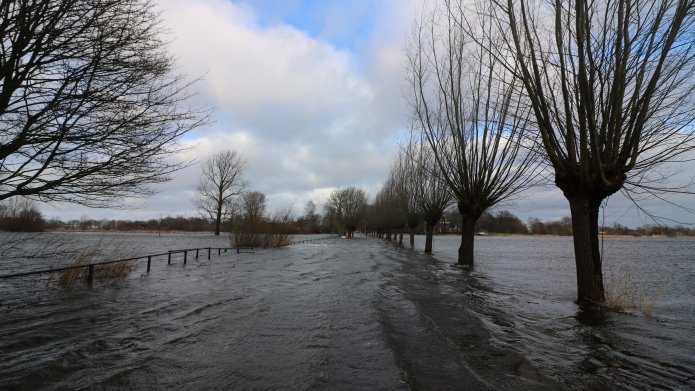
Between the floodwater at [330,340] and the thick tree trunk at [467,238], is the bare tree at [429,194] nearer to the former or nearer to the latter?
the thick tree trunk at [467,238]

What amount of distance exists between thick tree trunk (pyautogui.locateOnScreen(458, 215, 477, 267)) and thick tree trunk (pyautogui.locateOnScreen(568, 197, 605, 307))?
823cm

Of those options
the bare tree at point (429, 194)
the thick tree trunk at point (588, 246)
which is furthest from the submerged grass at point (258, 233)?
the thick tree trunk at point (588, 246)

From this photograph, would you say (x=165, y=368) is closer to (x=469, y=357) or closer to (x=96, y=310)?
(x=469, y=357)

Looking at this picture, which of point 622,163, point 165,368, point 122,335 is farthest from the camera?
point 622,163

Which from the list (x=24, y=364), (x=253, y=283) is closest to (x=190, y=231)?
(x=253, y=283)

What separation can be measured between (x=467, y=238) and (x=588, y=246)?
8.88m

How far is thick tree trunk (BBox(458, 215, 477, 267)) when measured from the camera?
16250mm

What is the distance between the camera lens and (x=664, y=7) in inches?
263

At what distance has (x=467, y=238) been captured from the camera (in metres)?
16.6

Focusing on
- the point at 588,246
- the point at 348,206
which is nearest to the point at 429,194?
the point at 588,246

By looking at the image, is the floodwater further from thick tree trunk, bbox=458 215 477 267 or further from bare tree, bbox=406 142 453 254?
bare tree, bbox=406 142 453 254

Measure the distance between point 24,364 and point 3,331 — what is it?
2.23 metres

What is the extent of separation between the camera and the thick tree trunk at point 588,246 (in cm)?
774

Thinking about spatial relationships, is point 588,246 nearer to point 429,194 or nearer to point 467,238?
point 467,238
